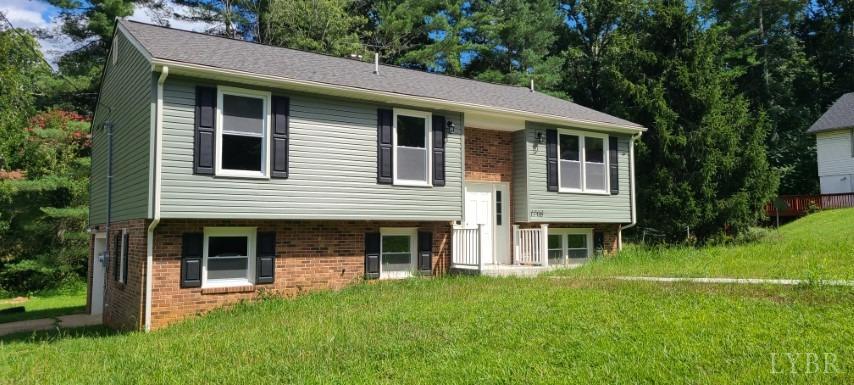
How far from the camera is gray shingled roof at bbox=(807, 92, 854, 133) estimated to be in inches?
989

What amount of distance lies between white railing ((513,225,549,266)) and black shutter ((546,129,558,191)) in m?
1.10

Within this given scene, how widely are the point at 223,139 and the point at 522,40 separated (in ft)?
75.4

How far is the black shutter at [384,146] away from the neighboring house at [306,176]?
1.1 inches

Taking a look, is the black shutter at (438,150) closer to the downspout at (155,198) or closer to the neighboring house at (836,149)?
the downspout at (155,198)

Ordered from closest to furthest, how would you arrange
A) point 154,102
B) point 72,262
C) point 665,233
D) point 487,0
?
1. point 154,102
2. point 665,233
3. point 72,262
4. point 487,0

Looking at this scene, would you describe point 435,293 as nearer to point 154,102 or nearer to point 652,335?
point 652,335

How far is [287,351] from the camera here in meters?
6.45

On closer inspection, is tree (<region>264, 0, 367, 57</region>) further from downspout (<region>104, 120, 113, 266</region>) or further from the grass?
downspout (<region>104, 120, 113, 266</region>)

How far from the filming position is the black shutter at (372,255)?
11.5 m

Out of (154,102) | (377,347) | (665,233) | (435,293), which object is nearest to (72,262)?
(154,102)

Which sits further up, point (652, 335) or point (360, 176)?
point (360, 176)

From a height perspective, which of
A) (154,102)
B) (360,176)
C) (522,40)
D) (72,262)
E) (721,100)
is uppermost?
(522,40)

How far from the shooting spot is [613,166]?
1467cm

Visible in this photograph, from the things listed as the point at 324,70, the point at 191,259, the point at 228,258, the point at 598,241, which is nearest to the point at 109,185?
the point at 191,259
